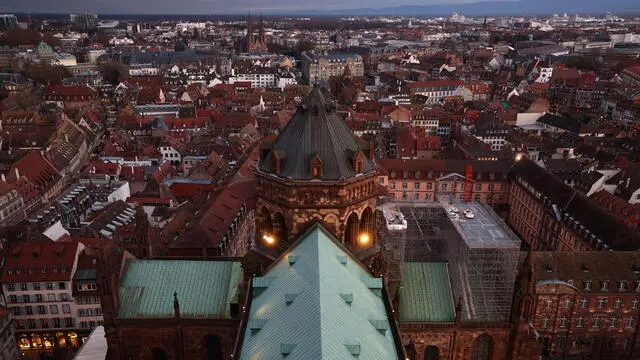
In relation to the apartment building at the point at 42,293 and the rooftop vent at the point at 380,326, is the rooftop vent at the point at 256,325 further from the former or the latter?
the apartment building at the point at 42,293

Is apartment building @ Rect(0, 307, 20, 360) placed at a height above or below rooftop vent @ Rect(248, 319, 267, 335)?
below

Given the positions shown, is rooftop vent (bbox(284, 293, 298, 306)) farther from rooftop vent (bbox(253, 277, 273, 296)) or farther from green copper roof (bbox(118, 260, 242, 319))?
green copper roof (bbox(118, 260, 242, 319))

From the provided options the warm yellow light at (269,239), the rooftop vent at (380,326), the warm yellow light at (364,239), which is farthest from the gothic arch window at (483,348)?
the warm yellow light at (269,239)

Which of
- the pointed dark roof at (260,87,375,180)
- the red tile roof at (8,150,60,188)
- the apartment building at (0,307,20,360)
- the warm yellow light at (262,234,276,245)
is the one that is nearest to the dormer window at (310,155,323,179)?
the pointed dark roof at (260,87,375,180)

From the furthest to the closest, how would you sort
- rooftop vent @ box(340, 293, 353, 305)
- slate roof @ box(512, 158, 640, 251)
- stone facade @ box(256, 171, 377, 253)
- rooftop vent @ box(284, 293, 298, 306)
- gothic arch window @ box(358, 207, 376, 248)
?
slate roof @ box(512, 158, 640, 251) → gothic arch window @ box(358, 207, 376, 248) → stone facade @ box(256, 171, 377, 253) → rooftop vent @ box(340, 293, 353, 305) → rooftop vent @ box(284, 293, 298, 306)

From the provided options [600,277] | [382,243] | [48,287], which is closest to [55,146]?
[48,287]

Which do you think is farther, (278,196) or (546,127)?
(546,127)

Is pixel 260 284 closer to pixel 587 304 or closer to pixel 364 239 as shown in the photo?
pixel 364 239

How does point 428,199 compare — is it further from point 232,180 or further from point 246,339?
point 246,339
